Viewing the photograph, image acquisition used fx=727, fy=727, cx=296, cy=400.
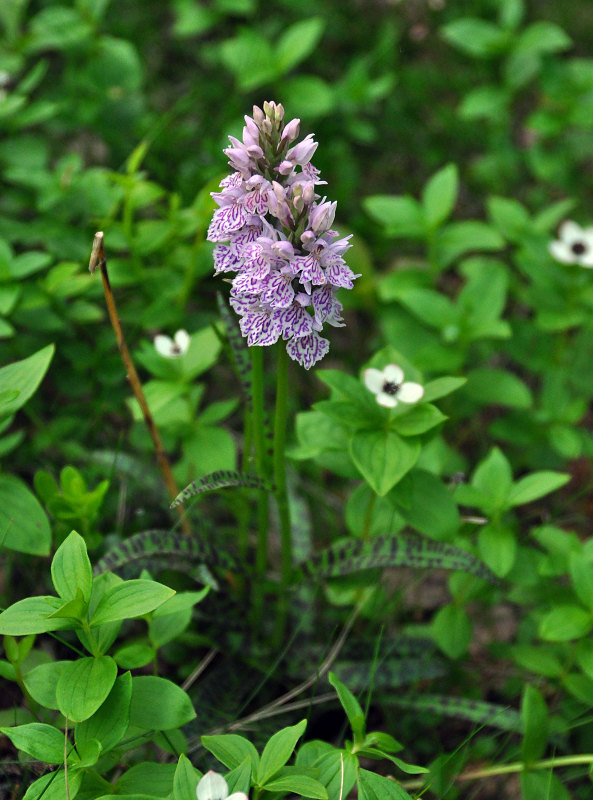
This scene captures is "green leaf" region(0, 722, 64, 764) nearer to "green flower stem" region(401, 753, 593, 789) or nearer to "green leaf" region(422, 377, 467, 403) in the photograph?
"green flower stem" region(401, 753, 593, 789)

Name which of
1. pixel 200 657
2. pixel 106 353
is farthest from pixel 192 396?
pixel 200 657

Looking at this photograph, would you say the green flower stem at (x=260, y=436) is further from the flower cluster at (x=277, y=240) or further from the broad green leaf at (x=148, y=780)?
the broad green leaf at (x=148, y=780)

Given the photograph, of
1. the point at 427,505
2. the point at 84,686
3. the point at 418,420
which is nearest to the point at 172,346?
the point at 418,420

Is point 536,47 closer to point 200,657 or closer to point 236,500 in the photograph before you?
point 236,500

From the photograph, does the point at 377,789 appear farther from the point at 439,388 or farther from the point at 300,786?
the point at 439,388

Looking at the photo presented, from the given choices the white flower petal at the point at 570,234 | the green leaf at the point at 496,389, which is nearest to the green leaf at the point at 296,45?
the white flower petal at the point at 570,234

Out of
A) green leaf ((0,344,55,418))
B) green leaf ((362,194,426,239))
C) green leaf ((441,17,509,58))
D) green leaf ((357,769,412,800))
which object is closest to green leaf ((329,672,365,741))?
green leaf ((357,769,412,800))

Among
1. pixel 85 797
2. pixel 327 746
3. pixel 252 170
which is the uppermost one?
pixel 252 170
